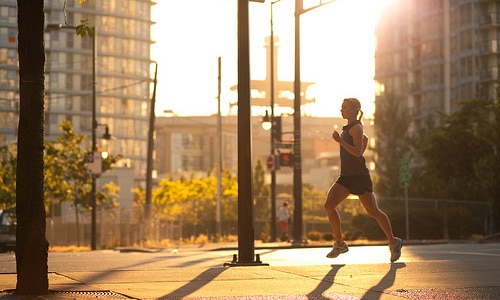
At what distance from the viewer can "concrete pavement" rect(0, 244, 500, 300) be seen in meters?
9.17

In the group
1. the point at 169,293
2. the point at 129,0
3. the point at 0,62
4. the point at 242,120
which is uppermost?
the point at 129,0

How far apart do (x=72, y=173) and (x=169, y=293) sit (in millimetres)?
44445

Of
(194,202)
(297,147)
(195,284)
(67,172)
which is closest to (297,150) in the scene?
(297,147)

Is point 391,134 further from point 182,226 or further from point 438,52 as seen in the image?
point 438,52

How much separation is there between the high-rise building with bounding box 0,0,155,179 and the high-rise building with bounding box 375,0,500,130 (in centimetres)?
3274

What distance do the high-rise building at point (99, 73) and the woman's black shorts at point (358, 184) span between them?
129169mm

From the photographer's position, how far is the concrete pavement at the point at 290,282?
361 inches

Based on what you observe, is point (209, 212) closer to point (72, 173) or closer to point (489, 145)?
point (72, 173)

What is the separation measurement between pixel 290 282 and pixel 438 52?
10241 centimetres

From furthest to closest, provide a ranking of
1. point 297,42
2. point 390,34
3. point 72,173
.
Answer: point 390,34 < point 72,173 < point 297,42

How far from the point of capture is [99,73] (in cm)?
15362

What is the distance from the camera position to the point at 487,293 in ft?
30.3

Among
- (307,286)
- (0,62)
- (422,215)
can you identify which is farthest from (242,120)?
(0,62)

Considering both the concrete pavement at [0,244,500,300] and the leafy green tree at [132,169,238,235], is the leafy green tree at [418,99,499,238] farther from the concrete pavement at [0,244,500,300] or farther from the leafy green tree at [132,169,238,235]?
the concrete pavement at [0,244,500,300]
